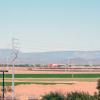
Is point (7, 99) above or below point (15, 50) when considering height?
below

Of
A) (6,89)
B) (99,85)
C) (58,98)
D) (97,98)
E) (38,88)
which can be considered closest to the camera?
(97,98)

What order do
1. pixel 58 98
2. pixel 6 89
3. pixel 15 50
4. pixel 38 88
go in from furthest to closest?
pixel 38 88 < pixel 6 89 < pixel 15 50 < pixel 58 98

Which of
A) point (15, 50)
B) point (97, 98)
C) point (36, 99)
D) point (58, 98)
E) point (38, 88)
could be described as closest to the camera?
point (97, 98)

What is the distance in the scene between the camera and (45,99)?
25.5 m

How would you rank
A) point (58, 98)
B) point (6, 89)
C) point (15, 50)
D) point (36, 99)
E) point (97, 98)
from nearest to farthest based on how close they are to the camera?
point (97, 98)
point (58, 98)
point (15, 50)
point (36, 99)
point (6, 89)

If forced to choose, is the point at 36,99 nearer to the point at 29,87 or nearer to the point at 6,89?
the point at 6,89

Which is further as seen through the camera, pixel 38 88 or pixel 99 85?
pixel 38 88

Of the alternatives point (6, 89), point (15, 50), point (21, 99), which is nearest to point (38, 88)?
point (6, 89)

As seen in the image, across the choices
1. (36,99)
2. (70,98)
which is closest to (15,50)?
(36,99)

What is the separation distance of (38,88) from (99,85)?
27.7m

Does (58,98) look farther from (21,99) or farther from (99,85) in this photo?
(21,99)

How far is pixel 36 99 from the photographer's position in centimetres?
3538

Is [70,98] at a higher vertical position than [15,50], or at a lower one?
lower

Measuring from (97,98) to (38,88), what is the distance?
32287mm
